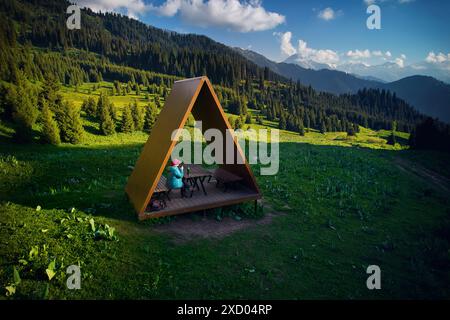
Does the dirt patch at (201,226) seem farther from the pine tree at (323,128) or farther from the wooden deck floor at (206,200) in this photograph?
the pine tree at (323,128)

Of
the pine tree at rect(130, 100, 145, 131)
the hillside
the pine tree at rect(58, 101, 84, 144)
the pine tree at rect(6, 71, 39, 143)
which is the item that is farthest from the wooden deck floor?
the hillside

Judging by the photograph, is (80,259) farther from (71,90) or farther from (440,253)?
(71,90)

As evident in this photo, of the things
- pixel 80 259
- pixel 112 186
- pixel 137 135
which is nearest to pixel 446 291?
pixel 80 259

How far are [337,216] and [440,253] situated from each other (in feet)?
13.8

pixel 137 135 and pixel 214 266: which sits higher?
pixel 137 135

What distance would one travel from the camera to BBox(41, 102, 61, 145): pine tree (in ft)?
95.5

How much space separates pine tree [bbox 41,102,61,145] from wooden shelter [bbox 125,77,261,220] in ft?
75.2

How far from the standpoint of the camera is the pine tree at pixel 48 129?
29109 millimetres

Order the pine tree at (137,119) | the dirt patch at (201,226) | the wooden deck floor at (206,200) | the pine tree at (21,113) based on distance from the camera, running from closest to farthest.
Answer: the dirt patch at (201,226), the wooden deck floor at (206,200), the pine tree at (21,113), the pine tree at (137,119)

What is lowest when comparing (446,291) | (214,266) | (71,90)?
A: (446,291)

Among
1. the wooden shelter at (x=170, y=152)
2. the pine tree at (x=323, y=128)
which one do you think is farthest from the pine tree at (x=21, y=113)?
the pine tree at (x=323, y=128)

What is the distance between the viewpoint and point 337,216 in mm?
13641

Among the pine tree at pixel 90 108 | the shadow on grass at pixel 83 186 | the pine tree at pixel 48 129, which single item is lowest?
the shadow on grass at pixel 83 186
